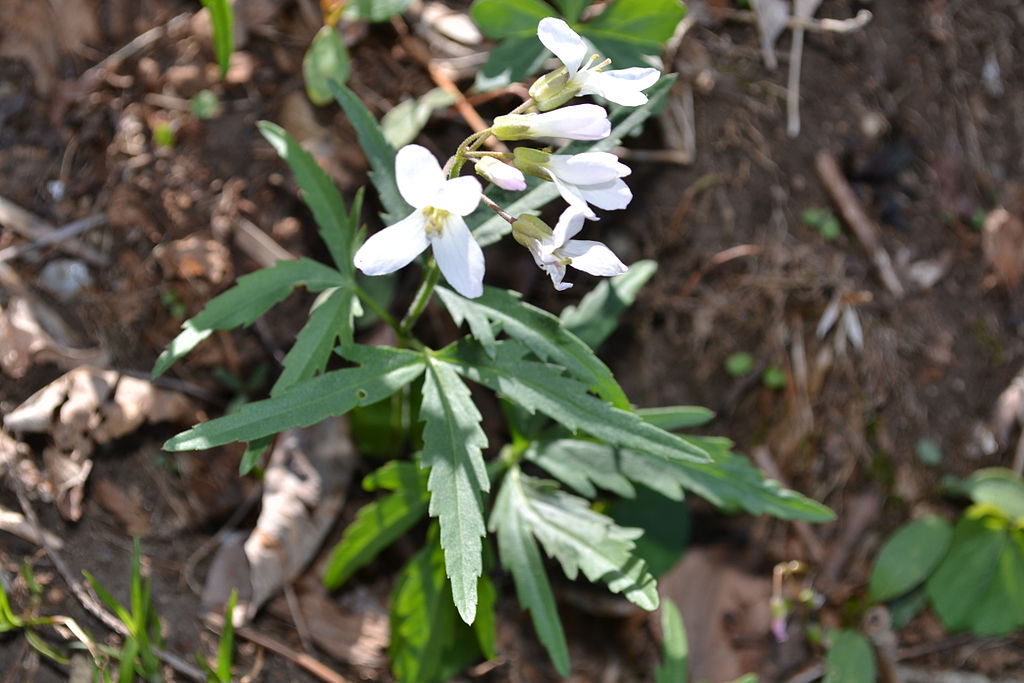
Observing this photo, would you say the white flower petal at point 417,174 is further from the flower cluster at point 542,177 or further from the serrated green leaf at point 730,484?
the serrated green leaf at point 730,484

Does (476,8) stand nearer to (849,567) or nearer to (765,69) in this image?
(765,69)

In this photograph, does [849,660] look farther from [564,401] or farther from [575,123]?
[575,123]

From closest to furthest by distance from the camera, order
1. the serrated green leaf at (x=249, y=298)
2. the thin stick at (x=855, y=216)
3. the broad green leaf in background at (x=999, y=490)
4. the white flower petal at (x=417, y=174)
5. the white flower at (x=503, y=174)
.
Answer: the white flower petal at (x=417, y=174) → the white flower at (x=503, y=174) → the serrated green leaf at (x=249, y=298) → the broad green leaf in background at (x=999, y=490) → the thin stick at (x=855, y=216)

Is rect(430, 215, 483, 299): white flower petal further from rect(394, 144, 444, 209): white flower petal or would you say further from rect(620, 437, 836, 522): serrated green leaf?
rect(620, 437, 836, 522): serrated green leaf

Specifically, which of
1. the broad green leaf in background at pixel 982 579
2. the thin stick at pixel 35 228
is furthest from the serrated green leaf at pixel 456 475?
the broad green leaf in background at pixel 982 579

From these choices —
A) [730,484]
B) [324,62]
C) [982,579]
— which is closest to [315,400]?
[730,484]

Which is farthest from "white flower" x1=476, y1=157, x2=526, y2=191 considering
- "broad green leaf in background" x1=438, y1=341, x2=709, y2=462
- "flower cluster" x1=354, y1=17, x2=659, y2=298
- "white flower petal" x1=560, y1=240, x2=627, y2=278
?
"broad green leaf in background" x1=438, y1=341, x2=709, y2=462

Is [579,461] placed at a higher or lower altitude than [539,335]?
lower
